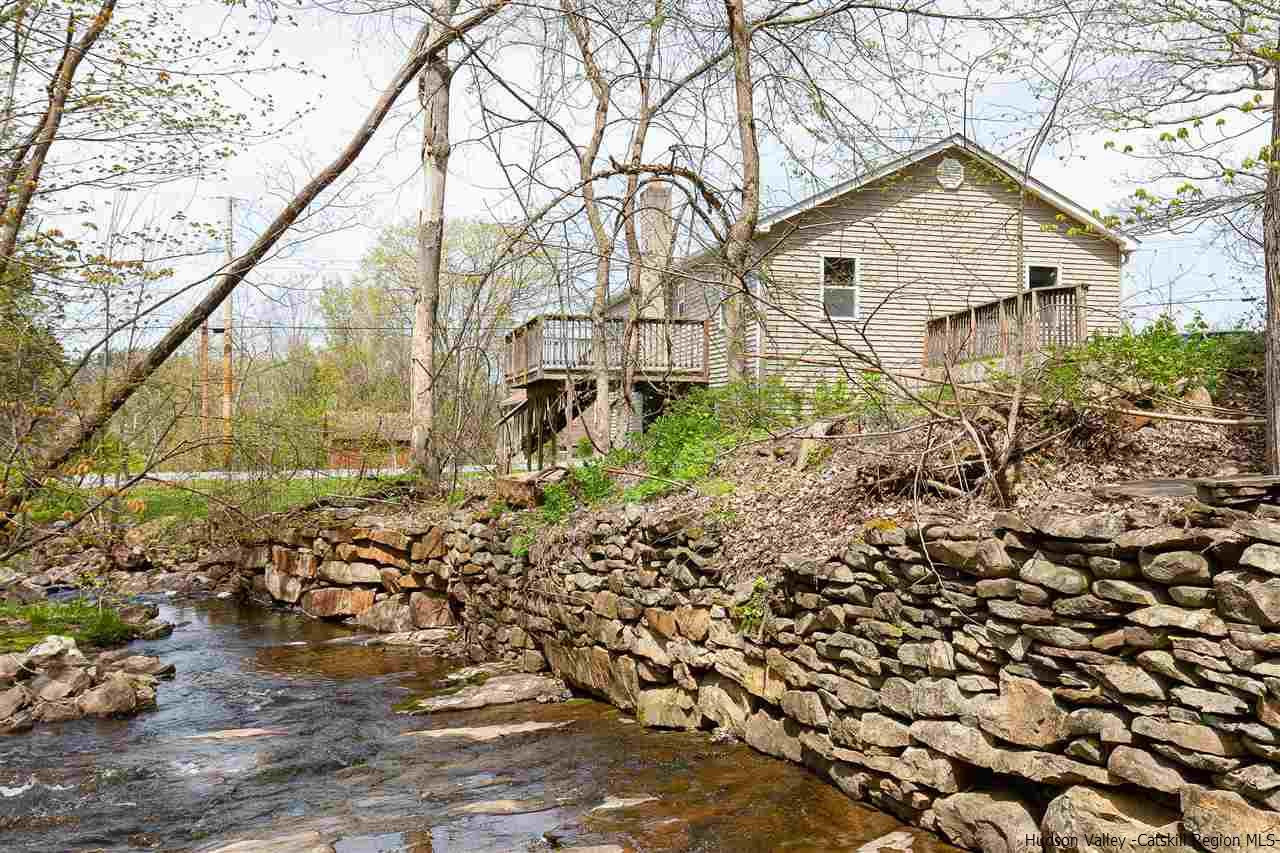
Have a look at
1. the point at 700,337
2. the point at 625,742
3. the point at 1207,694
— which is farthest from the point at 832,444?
the point at 700,337

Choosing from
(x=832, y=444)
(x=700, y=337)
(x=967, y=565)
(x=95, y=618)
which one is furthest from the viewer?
(x=700, y=337)

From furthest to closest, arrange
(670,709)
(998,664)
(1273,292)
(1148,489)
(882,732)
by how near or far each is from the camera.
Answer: (670,709) → (1273,292) → (882,732) → (1148,489) → (998,664)

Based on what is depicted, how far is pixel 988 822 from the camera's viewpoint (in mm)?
4324

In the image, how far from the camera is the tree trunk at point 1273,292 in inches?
191

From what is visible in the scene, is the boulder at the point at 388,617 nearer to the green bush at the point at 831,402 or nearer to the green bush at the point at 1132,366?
the green bush at the point at 831,402

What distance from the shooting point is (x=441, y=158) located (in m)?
13.3

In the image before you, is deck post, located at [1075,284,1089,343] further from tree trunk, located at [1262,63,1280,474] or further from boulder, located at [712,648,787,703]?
boulder, located at [712,648,787,703]

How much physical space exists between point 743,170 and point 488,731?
6.22m

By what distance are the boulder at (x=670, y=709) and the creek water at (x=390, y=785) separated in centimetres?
10

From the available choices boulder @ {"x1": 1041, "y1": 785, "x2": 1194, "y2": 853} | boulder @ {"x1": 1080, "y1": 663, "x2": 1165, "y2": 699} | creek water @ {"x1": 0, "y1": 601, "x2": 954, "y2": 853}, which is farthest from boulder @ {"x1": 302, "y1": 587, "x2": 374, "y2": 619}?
boulder @ {"x1": 1080, "y1": 663, "x2": 1165, "y2": 699}

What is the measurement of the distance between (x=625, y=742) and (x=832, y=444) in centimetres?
269

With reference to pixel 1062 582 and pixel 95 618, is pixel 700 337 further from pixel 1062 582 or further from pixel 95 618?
pixel 1062 582

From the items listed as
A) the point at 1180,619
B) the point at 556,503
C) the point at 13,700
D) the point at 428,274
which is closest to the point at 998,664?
the point at 1180,619

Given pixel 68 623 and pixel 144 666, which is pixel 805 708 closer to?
pixel 144 666
